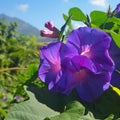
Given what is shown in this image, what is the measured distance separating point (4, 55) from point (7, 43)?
84cm

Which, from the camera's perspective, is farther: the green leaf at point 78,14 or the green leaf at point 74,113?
the green leaf at point 78,14

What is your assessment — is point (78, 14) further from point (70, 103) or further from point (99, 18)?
point (70, 103)

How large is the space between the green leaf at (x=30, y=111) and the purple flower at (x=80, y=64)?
39 millimetres

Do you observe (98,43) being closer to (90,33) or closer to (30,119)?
(90,33)

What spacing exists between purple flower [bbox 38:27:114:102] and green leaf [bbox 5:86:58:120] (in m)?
0.04

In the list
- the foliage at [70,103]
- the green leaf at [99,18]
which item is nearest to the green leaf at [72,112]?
the foliage at [70,103]

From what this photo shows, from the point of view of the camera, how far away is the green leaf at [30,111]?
0.60m

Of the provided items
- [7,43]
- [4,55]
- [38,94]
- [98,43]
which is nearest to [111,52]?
[98,43]

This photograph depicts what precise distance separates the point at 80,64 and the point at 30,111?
0.38 ft

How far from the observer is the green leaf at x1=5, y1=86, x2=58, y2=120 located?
601 millimetres

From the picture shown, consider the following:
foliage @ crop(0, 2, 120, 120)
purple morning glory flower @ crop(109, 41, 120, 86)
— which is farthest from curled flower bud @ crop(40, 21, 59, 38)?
purple morning glory flower @ crop(109, 41, 120, 86)

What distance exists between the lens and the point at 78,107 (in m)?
0.64

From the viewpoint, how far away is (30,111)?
0.62 m

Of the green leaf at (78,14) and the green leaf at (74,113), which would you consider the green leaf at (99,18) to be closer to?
the green leaf at (78,14)
